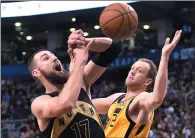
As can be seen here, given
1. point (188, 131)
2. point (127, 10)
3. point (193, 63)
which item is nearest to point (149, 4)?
point (193, 63)

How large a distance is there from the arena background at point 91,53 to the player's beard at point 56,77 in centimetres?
1299

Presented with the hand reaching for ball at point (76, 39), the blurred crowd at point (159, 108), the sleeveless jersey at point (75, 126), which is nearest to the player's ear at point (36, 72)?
the sleeveless jersey at point (75, 126)

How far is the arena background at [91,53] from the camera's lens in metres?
18.1

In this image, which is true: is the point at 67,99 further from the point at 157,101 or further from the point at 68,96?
the point at 157,101

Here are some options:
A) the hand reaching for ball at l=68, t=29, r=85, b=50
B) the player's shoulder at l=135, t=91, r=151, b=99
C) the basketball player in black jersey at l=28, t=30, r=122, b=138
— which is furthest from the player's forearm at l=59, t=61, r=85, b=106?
the player's shoulder at l=135, t=91, r=151, b=99

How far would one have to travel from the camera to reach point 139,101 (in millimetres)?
4426

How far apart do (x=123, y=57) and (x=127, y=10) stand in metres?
17.4

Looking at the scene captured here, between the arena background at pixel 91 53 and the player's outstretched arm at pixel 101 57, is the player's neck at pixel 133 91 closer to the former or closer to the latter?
the player's outstretched arm at pixel 101 57

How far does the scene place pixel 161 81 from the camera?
13.3ft

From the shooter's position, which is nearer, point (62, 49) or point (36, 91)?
point (36, 91)

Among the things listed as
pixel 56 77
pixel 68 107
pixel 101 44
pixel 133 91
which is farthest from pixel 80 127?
pixel 133 91

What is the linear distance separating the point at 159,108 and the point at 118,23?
494 inches

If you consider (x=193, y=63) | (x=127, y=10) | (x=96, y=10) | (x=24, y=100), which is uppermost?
(x=127, y=10)

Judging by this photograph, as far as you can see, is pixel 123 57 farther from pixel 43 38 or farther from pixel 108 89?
pixel 43 38
